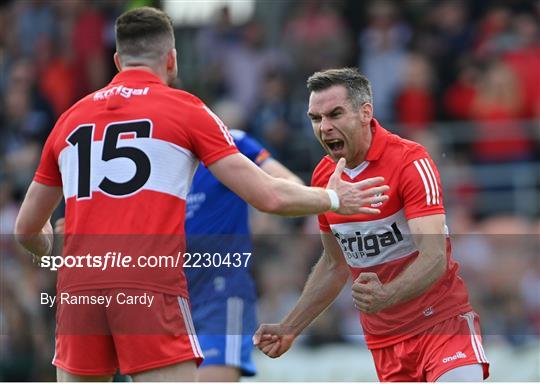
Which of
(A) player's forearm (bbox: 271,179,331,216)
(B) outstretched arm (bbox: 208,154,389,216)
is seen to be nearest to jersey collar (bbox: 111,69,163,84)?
(B) outstretched arm (bbox: 208,154,389,216)

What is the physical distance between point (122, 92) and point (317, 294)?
171 centimetres

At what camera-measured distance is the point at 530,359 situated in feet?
34.7

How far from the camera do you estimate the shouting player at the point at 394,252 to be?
650cm

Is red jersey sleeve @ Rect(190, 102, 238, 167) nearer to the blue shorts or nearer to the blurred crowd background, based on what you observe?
the blue shorts

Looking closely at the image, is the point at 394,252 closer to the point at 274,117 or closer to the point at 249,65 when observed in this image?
the point at 274,117

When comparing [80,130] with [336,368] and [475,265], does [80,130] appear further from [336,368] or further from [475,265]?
[475,265]

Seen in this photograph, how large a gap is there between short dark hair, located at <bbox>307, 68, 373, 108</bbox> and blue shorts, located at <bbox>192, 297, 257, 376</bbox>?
A: 2231 mm

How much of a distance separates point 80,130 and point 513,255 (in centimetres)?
671

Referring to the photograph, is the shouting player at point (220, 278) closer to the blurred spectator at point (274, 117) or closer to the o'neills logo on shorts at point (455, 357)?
the o'neills logo on shorts at point (455, 357)

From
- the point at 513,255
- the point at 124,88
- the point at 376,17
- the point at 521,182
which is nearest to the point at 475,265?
the point at 513,255

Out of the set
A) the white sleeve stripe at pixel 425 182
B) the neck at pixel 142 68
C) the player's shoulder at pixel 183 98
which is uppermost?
the neck at pixel 142 68

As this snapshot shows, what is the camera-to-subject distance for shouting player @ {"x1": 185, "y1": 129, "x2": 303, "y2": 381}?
8.44 m

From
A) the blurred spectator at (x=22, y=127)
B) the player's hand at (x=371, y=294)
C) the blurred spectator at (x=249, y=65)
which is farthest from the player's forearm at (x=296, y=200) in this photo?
the blurred spectator at (x=249, y=65)

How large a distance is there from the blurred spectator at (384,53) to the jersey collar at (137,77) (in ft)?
25.1
